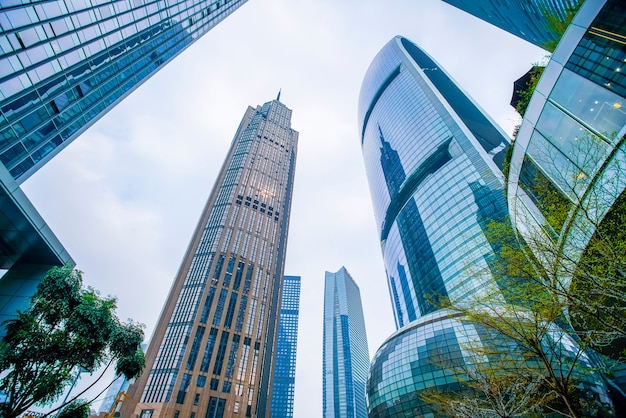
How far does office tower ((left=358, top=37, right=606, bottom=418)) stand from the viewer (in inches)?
1487

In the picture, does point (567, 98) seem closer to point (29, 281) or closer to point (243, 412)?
point (29, 281)

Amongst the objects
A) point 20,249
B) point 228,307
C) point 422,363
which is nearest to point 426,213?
point 422,363

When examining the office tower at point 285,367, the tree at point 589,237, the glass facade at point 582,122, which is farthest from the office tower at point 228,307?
the office tower at point 285,367

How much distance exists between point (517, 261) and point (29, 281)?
22.1m

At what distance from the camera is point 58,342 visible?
10.2 m

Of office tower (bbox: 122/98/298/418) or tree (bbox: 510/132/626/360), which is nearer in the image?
tree (bbox: 510/132/626/360)

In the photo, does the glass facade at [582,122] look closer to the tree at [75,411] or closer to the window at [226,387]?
the tree at [75,411]

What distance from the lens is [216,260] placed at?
65875 millimetres

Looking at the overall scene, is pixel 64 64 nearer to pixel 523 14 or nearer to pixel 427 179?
pixel 523 14

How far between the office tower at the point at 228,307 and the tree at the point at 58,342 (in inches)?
1733

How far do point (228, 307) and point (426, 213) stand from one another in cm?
5165

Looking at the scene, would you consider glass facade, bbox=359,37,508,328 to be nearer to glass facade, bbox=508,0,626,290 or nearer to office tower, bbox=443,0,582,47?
office tower, bbox=443,0,582,47

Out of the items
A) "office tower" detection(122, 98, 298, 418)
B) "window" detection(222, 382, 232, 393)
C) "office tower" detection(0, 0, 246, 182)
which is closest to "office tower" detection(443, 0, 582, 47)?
"office tower" detection(0, 0, 246, 182)

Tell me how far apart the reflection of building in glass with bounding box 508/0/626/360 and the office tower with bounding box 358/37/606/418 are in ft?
15.9
